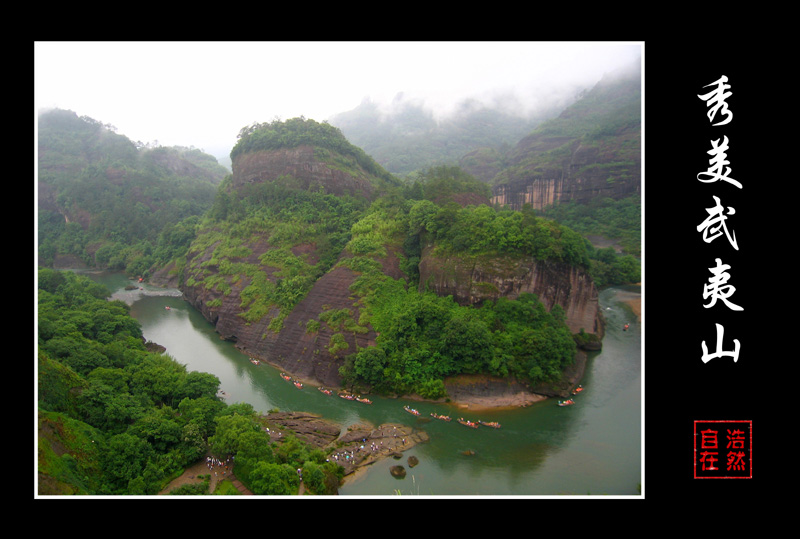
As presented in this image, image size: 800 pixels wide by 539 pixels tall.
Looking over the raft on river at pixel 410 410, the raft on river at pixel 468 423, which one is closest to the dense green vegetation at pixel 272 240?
the raft on river at pixel 410 410

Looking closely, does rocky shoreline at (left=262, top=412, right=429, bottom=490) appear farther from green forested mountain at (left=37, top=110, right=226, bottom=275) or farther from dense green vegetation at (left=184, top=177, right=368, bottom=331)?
green forested mountain at (left=37, top=110, right=226, bottom=275)

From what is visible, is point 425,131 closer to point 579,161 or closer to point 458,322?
point 579,161

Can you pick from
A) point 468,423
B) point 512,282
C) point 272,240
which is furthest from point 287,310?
point 512,282

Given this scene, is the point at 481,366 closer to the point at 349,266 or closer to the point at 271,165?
the point at 349,266

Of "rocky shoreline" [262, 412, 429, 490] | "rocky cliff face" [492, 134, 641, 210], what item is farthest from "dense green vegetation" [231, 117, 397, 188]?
"rocky shoreline" [262, 412, 429, 490]
